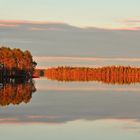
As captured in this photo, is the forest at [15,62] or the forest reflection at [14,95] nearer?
the forest reflection at [14,95]

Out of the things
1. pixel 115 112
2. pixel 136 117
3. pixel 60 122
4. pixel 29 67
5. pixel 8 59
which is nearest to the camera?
pixel 60 122

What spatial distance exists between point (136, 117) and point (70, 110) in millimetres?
6111

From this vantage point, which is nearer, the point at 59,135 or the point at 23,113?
the point at 59,135

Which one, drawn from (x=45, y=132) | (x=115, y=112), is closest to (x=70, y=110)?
(x=115, y=112)

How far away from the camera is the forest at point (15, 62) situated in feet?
385

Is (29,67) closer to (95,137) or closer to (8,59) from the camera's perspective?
(8,59)

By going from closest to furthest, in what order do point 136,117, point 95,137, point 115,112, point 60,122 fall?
point 95,137 → point 60,122 → point 136,117 → point 115,112

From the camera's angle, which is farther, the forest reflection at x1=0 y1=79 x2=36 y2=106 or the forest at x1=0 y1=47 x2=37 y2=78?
the forest at x1=0 y1=47 x2=37 y2=78

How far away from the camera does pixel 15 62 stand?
415 feet

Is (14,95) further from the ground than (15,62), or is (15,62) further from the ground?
(14,95)

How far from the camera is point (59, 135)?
25.2 metres

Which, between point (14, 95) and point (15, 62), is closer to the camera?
point (14, 95)

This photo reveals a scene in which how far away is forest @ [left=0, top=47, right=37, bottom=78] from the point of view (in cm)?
11737

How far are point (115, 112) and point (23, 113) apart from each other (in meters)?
6.06
